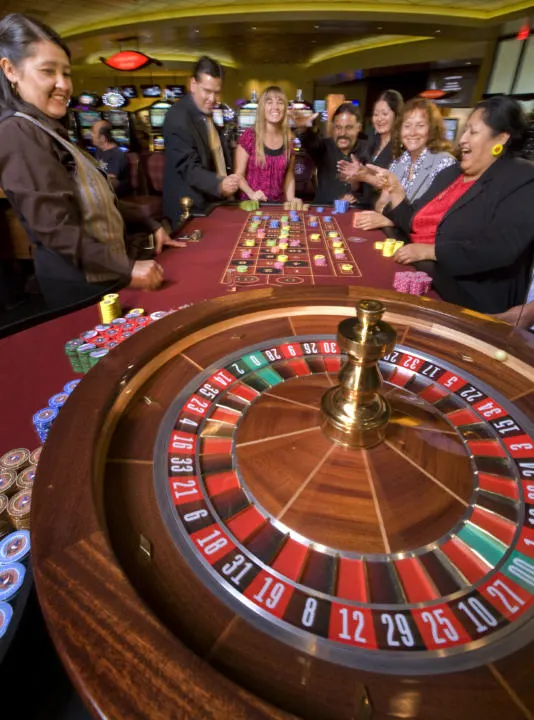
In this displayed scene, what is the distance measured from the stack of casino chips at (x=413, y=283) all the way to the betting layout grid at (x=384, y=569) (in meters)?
1.23

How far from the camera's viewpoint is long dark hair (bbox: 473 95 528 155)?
2525mm

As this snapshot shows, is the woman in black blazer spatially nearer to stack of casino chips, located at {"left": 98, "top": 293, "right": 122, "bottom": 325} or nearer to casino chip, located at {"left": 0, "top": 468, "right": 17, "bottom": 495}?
stack of casino chips, located at {"left": 98, "top": 293, "right": 122, "bottom": 325}

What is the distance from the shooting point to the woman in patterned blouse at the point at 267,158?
14.8 feet

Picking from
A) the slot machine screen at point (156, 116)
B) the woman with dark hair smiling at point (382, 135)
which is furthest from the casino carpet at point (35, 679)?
the slot machine screen at point (156, 116)

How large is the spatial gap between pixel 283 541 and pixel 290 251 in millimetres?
2219

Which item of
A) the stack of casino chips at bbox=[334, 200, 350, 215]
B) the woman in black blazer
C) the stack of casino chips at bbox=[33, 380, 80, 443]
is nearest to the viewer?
the stack of casino chips at bbox=[33, 380, 80, 443]

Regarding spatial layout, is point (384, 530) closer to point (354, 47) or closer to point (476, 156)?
point (476, 156)

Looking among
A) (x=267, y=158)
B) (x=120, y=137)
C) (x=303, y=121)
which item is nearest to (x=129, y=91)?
(x=120, y=137)

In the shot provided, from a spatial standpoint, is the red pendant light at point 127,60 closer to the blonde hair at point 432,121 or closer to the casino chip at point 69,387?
the blonde hair at point 432,121

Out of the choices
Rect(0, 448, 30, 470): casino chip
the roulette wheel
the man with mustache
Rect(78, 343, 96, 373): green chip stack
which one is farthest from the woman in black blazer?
the man with mustache

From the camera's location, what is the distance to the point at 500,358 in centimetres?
106

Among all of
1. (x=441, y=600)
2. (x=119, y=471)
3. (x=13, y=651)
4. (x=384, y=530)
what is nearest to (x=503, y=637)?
(x=441, y=600)

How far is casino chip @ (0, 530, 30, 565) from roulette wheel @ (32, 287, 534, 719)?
0.26 m

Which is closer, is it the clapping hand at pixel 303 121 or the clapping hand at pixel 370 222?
the clapping hand at pixel 370 222
